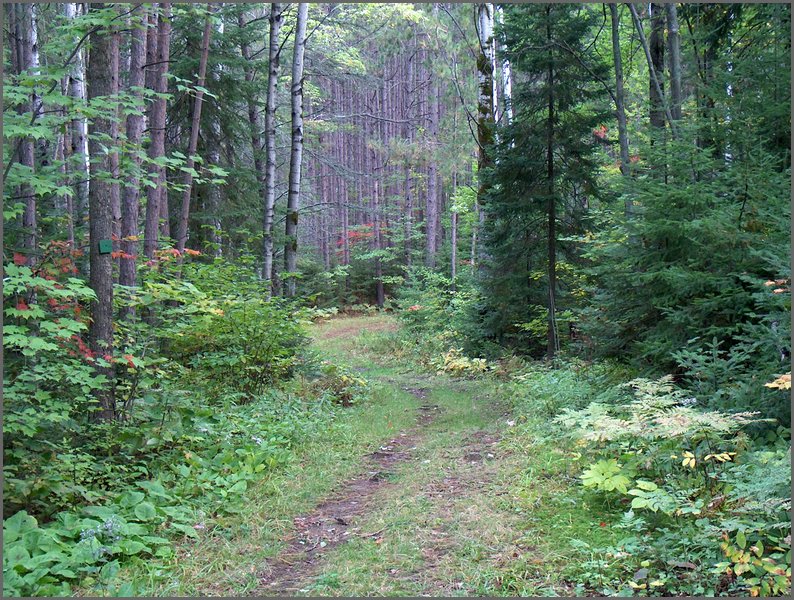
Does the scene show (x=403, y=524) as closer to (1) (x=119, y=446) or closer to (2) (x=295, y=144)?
(1) (x=119, y=446)

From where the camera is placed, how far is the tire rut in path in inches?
168

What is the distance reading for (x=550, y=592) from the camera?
3.75 meters

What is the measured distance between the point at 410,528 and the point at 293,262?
30.5ft

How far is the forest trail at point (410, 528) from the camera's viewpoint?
4.07 metres

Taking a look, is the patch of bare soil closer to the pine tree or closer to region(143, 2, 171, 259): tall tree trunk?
the pine tree

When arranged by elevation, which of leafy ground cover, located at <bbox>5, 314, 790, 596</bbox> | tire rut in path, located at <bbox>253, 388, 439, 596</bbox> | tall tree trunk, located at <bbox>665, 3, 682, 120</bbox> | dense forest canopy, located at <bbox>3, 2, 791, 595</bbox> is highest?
tall tree trunk, located at <bbox>665, 3, 682, 120</bbox>

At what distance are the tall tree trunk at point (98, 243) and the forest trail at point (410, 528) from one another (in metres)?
2.74

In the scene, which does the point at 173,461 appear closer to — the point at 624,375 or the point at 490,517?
the point at 490,517

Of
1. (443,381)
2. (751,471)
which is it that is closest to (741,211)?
(751,471)

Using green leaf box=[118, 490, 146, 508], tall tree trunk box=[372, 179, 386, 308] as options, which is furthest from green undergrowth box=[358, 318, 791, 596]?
tall tree trunk box=[372, 179, 386, 308]

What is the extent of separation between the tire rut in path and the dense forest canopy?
0.87 meters

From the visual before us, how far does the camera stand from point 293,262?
13.4 metres

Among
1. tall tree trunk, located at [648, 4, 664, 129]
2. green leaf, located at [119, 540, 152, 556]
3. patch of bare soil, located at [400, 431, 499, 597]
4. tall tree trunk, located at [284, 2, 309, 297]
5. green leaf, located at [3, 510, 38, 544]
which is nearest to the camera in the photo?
patch of bare soil, located at [400, 431, 499, 597]

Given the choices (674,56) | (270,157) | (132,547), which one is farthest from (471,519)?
(270,157)
